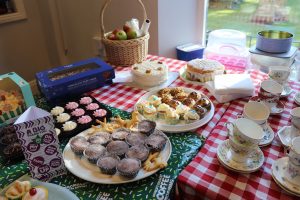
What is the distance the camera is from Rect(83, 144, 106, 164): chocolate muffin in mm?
766

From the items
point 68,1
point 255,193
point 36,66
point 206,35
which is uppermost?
point 68,1

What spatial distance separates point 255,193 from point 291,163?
12 cm

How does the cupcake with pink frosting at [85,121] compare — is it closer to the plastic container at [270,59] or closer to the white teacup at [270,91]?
the white teacup at [270,91]

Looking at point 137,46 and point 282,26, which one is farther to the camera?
point 282,26

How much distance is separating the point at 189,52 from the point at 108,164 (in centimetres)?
131

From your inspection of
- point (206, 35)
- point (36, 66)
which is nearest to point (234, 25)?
point (206, 35)

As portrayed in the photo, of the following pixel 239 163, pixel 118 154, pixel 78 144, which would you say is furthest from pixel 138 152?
pixel 239 163

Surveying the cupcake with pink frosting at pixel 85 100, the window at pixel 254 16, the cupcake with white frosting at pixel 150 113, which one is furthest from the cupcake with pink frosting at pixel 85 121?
the window at pixel 254 16

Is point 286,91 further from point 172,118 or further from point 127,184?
point 127,184

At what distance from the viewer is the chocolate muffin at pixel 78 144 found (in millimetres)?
801

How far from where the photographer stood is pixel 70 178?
755mm

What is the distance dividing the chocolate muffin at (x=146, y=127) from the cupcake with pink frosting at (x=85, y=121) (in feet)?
0.63

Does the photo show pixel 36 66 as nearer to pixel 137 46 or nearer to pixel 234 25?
pixel 137 46

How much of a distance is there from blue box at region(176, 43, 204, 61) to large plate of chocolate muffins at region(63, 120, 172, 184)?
110cm
